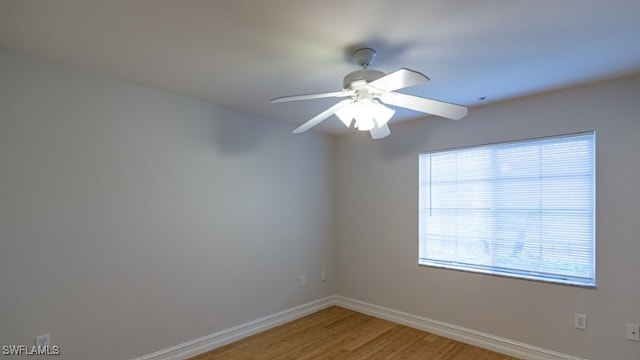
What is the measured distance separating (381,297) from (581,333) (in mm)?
1902

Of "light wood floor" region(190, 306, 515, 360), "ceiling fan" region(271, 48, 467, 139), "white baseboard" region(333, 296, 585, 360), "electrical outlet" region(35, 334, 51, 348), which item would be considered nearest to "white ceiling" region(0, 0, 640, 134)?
"ceiling fan" region(271, 48, 467, 139)

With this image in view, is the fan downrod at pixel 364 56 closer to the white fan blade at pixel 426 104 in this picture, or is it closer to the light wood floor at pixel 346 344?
the white fan blade at pixel 426 104

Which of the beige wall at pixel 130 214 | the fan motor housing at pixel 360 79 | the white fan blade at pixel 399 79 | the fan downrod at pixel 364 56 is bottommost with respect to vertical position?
the beige wall at pixel 130 214

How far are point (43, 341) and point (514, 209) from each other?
12.7 ft

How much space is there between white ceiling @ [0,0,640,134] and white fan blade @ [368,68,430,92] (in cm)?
33

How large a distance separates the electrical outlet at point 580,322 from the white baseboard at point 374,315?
0.26 metres

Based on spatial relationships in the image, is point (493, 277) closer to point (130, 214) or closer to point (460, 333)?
point (460, 333)

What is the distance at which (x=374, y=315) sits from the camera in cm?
396

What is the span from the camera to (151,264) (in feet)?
8.91

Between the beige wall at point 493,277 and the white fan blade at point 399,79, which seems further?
the beige wall at point 493,277

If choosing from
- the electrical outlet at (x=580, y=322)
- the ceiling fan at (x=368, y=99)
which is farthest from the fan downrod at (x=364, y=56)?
the electrical outlet at (x=580, y=322)

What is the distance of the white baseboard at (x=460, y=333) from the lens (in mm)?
2816

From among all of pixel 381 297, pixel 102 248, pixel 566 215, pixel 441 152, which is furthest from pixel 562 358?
pixel 102 248

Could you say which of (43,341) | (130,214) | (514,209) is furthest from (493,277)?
(43,341)
